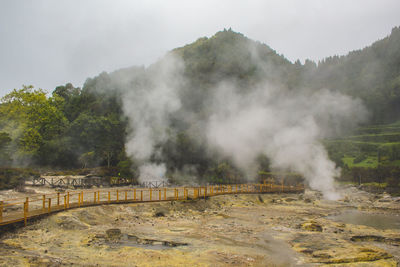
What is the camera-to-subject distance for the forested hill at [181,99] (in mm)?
47562

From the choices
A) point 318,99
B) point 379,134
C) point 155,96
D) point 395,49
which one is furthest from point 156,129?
point 395,49

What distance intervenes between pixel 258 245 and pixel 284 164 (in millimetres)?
36510

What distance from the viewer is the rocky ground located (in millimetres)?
9141

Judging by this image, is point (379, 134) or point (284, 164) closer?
point (284, 164)

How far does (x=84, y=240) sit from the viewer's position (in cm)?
1113

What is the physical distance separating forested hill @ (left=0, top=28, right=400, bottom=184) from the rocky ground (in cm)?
2602

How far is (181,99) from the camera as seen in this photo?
62062 mm

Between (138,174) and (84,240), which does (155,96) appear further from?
(84,240)

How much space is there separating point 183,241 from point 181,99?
51899 mm

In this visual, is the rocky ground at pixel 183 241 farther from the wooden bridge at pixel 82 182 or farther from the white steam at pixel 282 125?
the white steam at pixel 282 125

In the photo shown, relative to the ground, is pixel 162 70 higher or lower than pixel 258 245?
higher

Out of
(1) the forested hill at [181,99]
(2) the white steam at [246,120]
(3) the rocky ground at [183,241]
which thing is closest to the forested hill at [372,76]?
(1) the forested hill at [181,99]

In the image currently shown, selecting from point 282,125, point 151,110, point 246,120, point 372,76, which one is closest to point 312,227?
point 282,125

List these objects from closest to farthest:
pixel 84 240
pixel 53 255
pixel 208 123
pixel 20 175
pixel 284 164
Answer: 1. pixel 53 255
2. pixel 84 240
3. pixel 20 175
4. pixel 284 164
5. pixel 208 123
